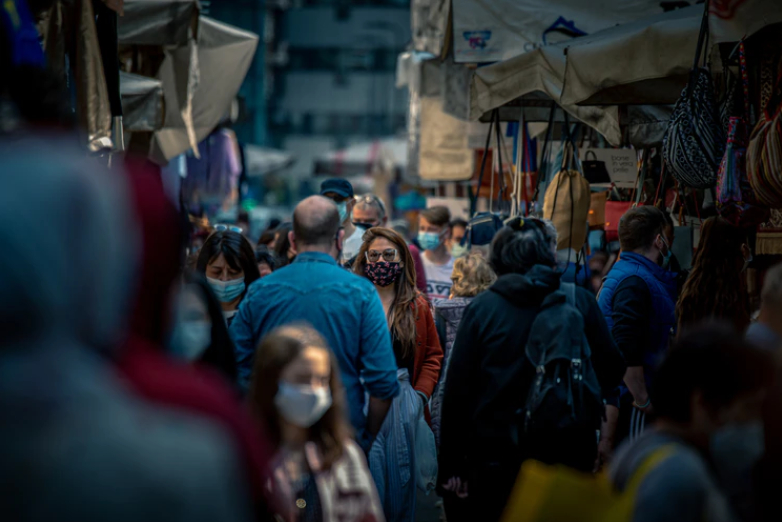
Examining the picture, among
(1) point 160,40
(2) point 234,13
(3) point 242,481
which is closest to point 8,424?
(3) point 242,481

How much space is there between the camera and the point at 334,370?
11.4ft

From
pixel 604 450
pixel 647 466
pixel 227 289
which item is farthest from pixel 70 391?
pixel 604 450

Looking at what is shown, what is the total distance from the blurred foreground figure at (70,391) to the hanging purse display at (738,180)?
380 cm

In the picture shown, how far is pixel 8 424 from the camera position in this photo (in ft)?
5.38

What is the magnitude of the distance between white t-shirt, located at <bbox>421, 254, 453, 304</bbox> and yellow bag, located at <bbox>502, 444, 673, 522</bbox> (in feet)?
22.5

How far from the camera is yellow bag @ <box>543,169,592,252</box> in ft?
22.6

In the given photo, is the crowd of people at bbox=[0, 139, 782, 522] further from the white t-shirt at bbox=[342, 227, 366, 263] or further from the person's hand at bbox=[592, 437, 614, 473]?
the white t-shirt at bbox=[342, 227, 366, 263]

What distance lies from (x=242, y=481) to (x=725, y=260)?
13.0ft

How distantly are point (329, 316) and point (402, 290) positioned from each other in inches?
65.0

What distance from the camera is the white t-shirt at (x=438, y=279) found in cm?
948

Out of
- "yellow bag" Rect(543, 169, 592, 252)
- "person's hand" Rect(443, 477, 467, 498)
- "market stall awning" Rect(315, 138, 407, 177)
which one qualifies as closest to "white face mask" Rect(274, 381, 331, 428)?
"person's hand" Rect(443, 477, 467, 498)

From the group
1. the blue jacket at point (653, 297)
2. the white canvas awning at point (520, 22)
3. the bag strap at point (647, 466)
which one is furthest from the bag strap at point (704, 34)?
the white canvas awning at point (520, 22)

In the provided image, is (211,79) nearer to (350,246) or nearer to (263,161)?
(350,246)

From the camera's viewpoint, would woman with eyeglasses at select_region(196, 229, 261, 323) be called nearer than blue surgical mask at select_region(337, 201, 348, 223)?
Yes
